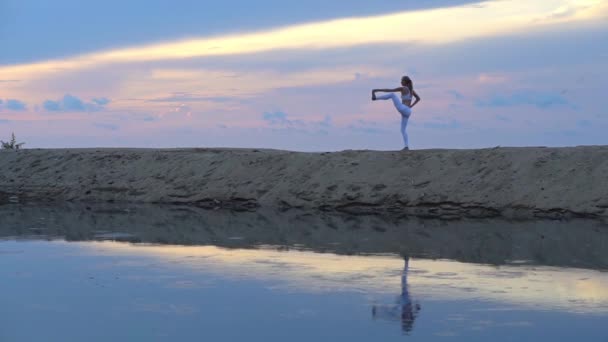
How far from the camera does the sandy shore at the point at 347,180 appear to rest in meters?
19.1

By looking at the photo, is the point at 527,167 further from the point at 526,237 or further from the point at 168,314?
the point at 168,314

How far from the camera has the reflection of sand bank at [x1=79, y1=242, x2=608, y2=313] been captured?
8.77 metres

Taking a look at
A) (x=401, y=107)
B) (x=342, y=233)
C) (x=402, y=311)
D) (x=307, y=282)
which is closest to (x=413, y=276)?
(x=307, y=282)

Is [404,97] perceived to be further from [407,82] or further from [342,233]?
[342,233]

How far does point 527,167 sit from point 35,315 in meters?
15.2

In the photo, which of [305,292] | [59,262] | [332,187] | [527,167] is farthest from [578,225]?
[59,262]

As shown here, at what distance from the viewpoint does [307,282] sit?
9758 mm

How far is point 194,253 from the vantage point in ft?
41.6

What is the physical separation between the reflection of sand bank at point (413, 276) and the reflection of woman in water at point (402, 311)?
13.3 inches

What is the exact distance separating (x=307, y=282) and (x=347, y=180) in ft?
40.7

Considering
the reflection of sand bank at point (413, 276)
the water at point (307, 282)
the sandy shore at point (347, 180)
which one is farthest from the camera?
the sandy shore at point (347, 180)

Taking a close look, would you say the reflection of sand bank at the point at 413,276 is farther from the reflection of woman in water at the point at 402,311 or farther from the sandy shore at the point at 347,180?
the sandy shore at the point at 347,180

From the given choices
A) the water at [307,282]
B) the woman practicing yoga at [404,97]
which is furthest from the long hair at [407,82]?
the water at [307,282]

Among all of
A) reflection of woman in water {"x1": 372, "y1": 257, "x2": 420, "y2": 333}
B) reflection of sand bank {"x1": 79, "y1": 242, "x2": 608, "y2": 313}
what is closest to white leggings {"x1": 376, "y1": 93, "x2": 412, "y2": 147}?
reflection of sand bank {"x1": 79, "y1": 242, "x2": 608, "y2": 313}
